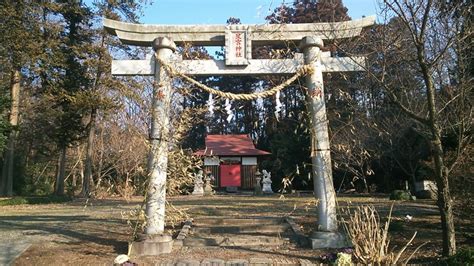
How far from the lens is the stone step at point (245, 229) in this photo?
8.15 meters

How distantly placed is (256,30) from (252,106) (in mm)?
31847

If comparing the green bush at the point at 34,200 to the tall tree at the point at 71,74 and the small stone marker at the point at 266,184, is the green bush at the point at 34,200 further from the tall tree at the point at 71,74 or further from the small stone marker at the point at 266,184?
the small stone marker at the point at 266,184

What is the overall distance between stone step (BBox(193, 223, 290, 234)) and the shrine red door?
20149 mm

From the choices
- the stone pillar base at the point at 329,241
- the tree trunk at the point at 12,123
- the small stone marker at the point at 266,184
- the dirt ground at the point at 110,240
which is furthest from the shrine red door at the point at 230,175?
the stone pillar base at the point at 329,241

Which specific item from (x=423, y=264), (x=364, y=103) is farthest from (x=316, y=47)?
(x=364, y=103)

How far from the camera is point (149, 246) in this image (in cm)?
674

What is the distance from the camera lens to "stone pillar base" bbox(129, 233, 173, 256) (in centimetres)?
671

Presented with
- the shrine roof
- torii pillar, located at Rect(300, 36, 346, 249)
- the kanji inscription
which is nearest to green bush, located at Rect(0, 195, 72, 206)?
the shrine roof

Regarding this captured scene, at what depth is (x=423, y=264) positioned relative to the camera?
5.84 meters

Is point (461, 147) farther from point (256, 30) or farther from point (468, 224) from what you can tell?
point (256, 30)

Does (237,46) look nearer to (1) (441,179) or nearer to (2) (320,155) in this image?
(2) (320,155)

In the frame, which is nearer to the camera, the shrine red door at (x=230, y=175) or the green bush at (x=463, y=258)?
the green bush at (x=463, y=258)

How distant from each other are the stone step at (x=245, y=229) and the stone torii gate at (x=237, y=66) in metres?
1.23

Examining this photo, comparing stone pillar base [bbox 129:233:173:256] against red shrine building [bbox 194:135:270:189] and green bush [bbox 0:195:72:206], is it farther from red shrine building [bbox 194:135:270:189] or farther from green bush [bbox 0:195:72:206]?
red shrine building [bbox 194:135:270:189]
